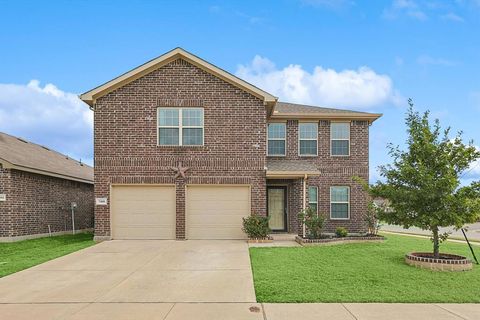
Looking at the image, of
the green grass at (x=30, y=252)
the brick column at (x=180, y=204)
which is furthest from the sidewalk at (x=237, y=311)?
the brick column at (x=180, y=204)

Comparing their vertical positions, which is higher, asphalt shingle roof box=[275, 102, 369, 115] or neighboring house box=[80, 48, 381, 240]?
asphalt shingle roof box=[275, 102, 369, 115]

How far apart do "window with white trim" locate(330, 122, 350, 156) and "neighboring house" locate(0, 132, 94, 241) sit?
13332 millimetres

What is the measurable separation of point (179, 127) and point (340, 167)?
8.03 metres

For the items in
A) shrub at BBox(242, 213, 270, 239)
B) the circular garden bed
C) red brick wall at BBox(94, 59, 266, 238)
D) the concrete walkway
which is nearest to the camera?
the concrete walkway

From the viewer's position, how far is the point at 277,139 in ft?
60.6

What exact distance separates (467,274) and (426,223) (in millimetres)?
1512

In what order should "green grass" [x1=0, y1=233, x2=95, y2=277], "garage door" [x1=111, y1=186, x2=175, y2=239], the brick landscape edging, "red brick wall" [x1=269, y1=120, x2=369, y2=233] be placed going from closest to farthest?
1. "green grass" [x1=0, y1=233, x2=95, y2=277]
2. the brick landscape edging
3. "garage door" [x1=111, y1=186, x2=175, y2=239]
4. "red brick wall" [x1=269, y1=120, x2=369, y2=233]

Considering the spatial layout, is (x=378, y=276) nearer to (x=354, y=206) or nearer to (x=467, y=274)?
(x=467, y=274)

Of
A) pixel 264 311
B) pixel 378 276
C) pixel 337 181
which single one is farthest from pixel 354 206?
pixel 264 311

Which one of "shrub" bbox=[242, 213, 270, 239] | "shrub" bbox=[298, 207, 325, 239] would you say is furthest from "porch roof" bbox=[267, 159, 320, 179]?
"shrub" bbox=[242, 213, 270, 239]

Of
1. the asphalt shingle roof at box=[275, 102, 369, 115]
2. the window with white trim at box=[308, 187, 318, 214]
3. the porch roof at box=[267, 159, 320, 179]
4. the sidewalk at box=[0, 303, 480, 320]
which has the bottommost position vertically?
the sidewalk at box=[0, 303, 480, 320]

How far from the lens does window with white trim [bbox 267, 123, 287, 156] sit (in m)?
18.5

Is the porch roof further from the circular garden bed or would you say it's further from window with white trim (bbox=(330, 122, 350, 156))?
the circular garden bed

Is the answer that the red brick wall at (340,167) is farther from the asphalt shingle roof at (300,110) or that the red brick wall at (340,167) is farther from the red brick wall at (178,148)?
the red brick wall at (178,148)
